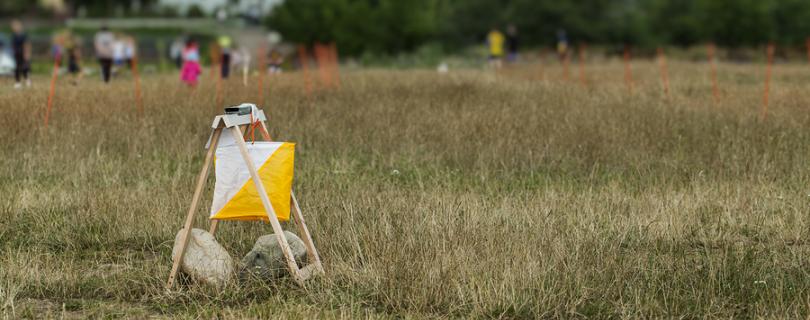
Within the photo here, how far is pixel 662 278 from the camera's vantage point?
705 centimetres

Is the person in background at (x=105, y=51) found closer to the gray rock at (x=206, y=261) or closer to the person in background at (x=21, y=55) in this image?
the person in background at (x=21, y=55)

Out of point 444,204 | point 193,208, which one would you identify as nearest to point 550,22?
point 444,204

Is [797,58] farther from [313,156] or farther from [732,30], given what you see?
[313,156]

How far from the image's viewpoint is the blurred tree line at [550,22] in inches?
2267

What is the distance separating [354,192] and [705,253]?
3210 millimetres

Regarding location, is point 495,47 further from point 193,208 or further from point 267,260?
point 193,208

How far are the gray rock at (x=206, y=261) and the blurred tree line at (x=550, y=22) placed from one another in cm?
5314

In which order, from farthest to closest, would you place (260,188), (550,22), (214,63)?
(550,22), (214,63), (260,188)

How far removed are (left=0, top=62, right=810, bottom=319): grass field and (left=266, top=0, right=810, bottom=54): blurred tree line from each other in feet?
141

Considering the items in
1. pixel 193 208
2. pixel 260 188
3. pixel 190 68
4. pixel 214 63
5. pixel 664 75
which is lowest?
pixel 214 63

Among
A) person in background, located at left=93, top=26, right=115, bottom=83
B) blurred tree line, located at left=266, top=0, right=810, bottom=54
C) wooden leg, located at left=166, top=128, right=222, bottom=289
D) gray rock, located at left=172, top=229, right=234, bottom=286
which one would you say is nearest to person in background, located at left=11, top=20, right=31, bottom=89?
person in background, located at left=93, top=26, right=115, bottom=83

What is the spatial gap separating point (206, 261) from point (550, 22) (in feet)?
190

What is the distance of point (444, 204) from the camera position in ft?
29.1

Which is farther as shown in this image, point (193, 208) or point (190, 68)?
point (190, 68)
